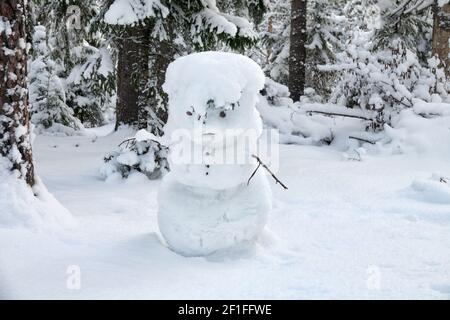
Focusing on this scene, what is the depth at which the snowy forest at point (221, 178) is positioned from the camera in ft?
11.3

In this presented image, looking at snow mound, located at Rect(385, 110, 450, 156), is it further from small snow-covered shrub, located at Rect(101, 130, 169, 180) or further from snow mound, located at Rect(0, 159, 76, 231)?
snow mound, located at Rect(0, 159, 76, 231)

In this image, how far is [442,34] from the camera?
9547 mm

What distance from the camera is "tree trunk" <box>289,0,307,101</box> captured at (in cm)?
1322

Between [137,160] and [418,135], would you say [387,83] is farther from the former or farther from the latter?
[137,160]

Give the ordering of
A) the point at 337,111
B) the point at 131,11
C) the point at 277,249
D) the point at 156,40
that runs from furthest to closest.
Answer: the point at 337,111 < the point at 156,40 < the point at 131,11 < the point at 277,249

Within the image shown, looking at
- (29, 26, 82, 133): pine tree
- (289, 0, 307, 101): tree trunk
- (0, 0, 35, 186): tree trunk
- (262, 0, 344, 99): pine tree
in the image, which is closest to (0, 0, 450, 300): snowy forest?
(0, 0, 35, 186): tree trunk

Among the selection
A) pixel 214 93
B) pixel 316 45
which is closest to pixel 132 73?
pixel 214 93

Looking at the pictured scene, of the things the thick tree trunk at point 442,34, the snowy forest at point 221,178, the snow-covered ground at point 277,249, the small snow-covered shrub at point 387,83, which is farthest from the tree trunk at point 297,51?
the snow-covered ground at point 277,249

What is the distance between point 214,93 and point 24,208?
82.8 inches

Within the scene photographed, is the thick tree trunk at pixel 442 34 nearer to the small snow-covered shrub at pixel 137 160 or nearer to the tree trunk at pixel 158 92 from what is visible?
the tree trunk at pixel 158 92

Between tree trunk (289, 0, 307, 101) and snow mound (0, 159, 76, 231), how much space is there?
9.91m

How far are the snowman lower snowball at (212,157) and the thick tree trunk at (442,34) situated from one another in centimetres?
730
